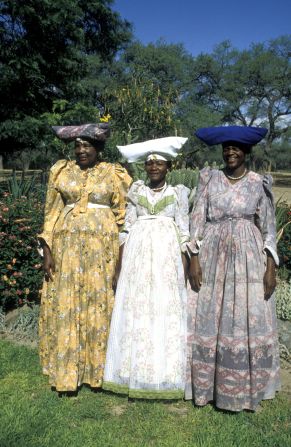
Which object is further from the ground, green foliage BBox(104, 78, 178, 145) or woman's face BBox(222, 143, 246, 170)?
green foliage BBox(104, 78, 178, 145)

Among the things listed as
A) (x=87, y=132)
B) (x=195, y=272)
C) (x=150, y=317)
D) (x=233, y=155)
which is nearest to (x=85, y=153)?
(x=87, y=132)

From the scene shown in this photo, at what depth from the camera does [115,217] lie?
13.2 feet

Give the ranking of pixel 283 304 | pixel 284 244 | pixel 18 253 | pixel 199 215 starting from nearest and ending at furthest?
1. pixel 199 215
2. pixel 18 253
3. pixel 283 304
4. pixel 284 244

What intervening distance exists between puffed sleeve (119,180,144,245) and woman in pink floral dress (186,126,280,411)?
516 millimetres

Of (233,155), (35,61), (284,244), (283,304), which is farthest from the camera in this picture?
(35,61)

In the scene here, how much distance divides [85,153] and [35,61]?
367 inches

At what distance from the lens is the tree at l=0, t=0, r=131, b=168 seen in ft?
39.0

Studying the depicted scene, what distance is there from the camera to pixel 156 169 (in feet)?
12.6

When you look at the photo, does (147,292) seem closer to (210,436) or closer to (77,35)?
(210,436)

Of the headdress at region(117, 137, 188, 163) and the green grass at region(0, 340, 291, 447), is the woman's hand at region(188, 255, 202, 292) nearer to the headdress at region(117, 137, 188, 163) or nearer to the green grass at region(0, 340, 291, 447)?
the headdress at region(117, 137, 188, 163)

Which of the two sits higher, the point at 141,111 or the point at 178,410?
the point at 141,111

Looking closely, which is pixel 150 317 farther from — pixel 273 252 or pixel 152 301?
pixel 273 252

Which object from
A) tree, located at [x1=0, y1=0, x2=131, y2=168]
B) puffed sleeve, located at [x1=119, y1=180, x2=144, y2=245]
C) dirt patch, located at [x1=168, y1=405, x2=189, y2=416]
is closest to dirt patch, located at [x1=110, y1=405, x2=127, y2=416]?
dirt patch, located at [x1=168, y1=405, x2=189, y2=416]

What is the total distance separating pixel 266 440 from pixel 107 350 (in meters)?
1.33
